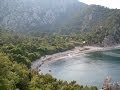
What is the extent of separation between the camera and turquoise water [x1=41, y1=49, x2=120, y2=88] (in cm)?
11609

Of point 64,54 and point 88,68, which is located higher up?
point 64,54

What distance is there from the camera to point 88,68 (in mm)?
139750

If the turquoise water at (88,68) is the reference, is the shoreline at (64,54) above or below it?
above

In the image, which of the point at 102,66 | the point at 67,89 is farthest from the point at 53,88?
the point at 102,66

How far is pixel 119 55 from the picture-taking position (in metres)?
177

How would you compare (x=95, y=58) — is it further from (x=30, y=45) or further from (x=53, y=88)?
(x=53, y=88)

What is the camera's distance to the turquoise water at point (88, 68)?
11609cm

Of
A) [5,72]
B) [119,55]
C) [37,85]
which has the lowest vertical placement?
[119,55]

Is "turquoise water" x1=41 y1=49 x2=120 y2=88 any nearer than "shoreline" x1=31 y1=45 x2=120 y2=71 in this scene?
Yes

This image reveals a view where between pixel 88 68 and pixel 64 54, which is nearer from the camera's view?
pixel 88 68

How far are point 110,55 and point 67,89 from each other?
108 m

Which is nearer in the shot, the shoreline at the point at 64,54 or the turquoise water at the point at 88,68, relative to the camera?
the turquoise water at the point at 88,68

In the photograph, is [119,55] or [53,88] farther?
[119,55]

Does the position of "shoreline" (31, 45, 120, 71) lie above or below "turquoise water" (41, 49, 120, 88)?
above
